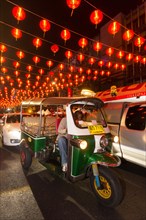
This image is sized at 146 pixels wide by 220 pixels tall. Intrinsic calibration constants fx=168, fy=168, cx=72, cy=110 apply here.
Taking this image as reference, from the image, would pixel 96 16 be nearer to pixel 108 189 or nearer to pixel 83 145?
pixel 83 145

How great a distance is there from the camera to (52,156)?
489 cm

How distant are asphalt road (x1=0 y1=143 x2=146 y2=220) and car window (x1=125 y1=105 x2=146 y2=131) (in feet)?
4.99

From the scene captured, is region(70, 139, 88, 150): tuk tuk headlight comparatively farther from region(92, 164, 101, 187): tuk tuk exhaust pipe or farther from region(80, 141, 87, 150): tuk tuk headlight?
region(92, 164, 101, 187): tuk tuk exhaust pipe

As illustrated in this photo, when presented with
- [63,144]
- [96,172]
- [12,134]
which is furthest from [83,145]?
[12,134]

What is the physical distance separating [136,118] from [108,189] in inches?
104

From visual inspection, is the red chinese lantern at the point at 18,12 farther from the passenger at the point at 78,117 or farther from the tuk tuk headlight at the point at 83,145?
the tuk tuk headlight at the point at 83,145

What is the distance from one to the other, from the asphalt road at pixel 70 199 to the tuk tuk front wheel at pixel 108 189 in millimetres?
153

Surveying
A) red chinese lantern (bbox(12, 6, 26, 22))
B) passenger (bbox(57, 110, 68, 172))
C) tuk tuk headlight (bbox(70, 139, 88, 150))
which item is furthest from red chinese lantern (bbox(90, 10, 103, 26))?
tuk tuk headlight (bbox(70, 139, 88, 150))

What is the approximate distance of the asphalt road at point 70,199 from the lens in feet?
10.7

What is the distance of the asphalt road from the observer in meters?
3.25

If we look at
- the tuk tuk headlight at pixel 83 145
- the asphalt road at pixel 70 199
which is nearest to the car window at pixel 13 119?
the asphalt road at pixel 70 199

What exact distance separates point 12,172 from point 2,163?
1099 millimetres

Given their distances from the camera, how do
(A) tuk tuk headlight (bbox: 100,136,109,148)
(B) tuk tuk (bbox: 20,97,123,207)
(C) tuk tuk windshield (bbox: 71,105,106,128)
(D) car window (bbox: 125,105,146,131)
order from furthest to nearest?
(D) car window (bbox: 125,105,146,131) < (C) tuk tuk windshield (bbox: 71,105,106,128) < (A) tuk tuk headlight (bbox: 100,136,109,148) < (B) tuk tuk (bbox: 20,97,123,207)

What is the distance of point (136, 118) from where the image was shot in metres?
5.38
